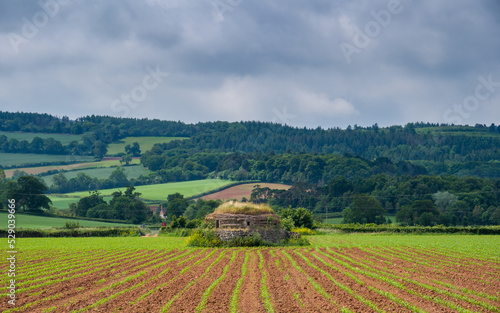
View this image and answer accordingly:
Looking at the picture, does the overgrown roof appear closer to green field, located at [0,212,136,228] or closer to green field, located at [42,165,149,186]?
green field, located at [0,212,136,228]

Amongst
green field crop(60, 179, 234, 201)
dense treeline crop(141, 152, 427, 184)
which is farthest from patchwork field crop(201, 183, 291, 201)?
dense treeline crop(141, 152, 427, 184)

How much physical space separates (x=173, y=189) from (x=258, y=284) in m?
134

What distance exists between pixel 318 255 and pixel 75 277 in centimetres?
1673

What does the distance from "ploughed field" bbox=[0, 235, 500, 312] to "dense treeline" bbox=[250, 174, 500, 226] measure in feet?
232

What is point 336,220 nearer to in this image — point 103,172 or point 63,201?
point 63,201

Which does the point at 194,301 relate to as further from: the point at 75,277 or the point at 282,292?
the point at 75,277

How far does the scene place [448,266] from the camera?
2673 centimetres

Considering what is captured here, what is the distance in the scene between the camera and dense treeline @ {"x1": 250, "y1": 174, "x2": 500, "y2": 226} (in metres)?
101

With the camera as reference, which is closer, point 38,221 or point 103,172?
point 38,221

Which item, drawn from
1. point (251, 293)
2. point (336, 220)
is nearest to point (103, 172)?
point (336, 220)

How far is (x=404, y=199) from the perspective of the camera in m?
119

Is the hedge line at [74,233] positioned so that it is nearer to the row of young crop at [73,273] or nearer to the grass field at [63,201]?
the row of young crop at [73,273]

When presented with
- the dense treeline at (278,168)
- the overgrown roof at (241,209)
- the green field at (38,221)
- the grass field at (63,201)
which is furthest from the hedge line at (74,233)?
the dense treeline at (278,168)

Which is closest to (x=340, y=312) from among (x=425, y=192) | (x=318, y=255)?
(x=318, y=255)
